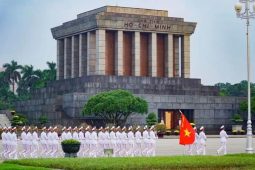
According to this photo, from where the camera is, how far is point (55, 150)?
29.5 metres

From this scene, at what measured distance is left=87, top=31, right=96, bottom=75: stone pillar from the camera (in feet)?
209

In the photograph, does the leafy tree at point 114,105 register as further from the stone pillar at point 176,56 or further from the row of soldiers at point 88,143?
the row of soldiers at point 88,143

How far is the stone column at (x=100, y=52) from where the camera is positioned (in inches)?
2440

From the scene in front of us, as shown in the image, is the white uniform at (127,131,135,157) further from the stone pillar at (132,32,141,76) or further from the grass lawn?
the stone pillar at (132,32,141,76)

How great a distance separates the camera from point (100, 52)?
2451 inches

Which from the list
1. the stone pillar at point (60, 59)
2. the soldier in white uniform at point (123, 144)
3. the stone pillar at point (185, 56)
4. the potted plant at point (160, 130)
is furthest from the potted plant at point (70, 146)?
the stone pillar at point (60, 59)

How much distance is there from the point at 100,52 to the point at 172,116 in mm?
8932

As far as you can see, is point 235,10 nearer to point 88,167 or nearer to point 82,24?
point 88,167

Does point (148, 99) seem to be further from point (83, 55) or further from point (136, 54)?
point (83, 55)

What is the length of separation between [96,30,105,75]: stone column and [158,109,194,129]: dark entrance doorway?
668 centimetres

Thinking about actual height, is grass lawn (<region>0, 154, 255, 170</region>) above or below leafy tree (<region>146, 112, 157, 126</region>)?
below

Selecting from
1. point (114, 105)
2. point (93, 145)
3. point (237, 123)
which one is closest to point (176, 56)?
point (237, 123)

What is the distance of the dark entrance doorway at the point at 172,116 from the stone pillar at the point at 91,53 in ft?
25.1

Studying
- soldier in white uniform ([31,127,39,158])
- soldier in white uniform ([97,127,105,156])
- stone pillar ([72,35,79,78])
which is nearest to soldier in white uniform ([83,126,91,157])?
soldier in white uniform ([97,127,105,156])
